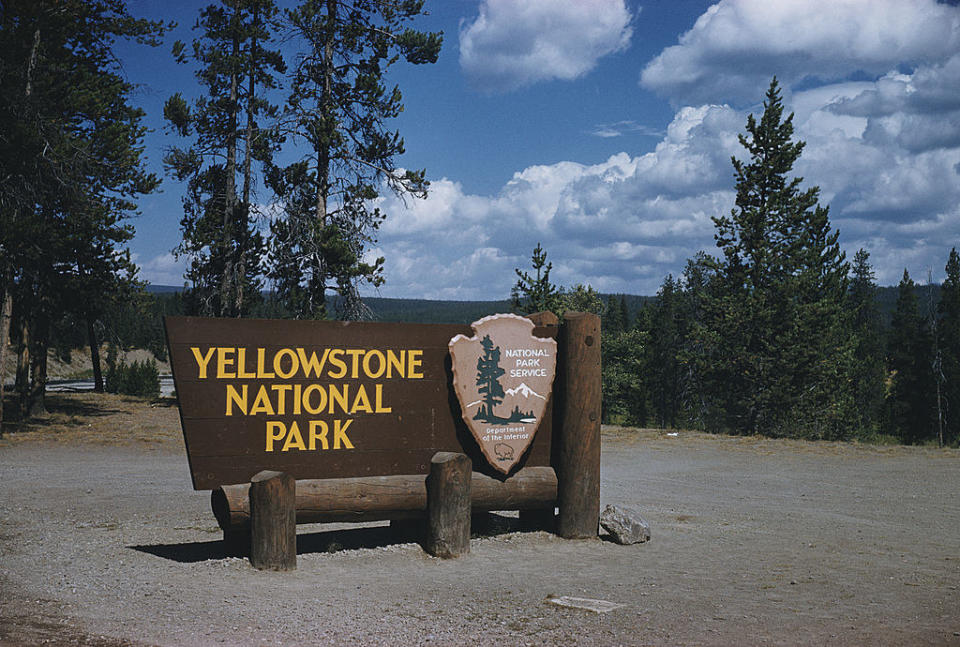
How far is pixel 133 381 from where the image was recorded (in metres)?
41.7

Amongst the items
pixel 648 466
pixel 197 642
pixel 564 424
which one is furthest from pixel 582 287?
pixel 197 642

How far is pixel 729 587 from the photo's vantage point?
667 cm

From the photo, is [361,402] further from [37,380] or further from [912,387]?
[912,387]

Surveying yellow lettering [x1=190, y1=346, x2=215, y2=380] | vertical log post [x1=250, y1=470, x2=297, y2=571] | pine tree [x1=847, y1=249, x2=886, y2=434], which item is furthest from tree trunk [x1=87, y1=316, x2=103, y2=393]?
pine tree [x1=847, y1=249, x2=886, y2=434]

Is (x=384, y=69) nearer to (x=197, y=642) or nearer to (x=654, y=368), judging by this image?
(x=197, y=642)

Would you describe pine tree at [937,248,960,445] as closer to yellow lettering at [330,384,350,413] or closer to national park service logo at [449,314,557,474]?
national park service logo at [449,314,557,474]

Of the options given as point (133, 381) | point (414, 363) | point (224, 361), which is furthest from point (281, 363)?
point (133, 381)

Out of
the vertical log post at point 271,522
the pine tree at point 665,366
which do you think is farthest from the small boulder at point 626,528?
the pine tree at point 665,366

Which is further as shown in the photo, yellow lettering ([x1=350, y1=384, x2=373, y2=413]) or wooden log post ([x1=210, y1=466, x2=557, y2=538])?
yellow lettering ([x1=350, y1=384, x2=373, y2=413])

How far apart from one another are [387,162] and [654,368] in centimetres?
5435

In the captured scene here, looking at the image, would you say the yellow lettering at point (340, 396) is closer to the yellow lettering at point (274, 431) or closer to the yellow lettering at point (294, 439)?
the yellow lettering at point (294, 439)

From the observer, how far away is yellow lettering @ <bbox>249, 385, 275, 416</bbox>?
286 inches

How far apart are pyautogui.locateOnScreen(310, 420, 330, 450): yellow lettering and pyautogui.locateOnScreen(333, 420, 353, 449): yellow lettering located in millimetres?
80

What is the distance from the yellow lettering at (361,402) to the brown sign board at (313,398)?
0.03 ft
